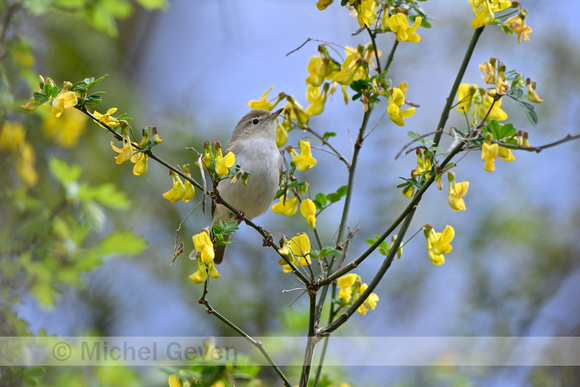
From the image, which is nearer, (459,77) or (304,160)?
(459,77)

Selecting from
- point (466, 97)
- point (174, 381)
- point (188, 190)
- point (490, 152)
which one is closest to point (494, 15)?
point (466, 97)

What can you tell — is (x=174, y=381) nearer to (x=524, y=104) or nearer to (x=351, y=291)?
(x=351, y=291)

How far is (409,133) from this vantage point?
1533 millimetres

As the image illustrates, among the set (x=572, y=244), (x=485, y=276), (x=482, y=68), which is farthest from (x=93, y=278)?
(x=572, y=244)

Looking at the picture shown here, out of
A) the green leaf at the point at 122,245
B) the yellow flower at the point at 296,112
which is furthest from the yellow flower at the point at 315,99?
the green leaf at the point at 122,245

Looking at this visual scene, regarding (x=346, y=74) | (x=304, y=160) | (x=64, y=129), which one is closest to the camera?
(x=346, y=74)

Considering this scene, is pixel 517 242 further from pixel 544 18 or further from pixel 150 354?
pixel 150 354

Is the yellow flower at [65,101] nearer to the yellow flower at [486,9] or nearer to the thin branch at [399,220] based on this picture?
the thin branch at [399,220]

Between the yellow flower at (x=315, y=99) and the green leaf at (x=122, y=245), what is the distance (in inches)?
39.6

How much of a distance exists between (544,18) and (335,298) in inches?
170

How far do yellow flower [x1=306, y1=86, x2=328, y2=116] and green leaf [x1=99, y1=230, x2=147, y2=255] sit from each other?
1.01 metres

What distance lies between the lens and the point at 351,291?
5.57 ft

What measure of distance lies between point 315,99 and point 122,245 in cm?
108

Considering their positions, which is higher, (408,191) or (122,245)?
(122,245)
